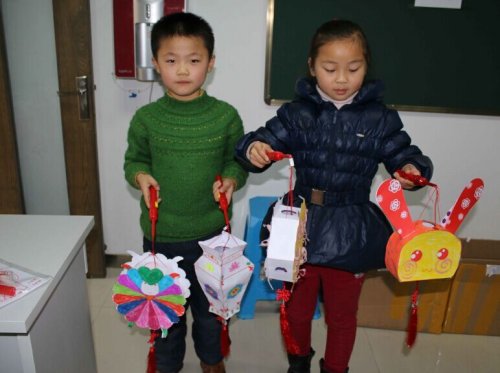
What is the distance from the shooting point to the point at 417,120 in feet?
7.10

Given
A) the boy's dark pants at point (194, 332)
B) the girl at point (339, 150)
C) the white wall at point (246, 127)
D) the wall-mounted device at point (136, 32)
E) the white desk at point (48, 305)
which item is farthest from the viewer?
the white wall at point (246, 127)

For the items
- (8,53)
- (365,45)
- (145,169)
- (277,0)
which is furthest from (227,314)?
(8,53)

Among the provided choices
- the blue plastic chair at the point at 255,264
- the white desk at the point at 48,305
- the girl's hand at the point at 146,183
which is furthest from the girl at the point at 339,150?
the blue plastic chair at the point at 255,264

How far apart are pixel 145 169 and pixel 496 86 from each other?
1.68m

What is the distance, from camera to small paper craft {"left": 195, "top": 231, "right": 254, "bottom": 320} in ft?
3.96

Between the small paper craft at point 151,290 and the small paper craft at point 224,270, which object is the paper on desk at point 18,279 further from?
the small paper craft at point 224,270

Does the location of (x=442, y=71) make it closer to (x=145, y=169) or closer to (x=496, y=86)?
(x=496, y=86)

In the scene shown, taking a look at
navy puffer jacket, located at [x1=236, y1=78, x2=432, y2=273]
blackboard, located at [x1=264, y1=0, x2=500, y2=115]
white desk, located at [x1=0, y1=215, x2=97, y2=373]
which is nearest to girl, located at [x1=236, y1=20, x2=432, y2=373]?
navy puffer jacket, located at [x1=236, y1=78, x2=432, y2=273]

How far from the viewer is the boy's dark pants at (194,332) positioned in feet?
4.66

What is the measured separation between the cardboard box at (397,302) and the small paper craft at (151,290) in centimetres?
106

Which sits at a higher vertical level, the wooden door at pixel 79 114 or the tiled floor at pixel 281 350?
the wooden door at pixel 79 114

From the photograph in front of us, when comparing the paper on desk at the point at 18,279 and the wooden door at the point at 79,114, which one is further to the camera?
the wooden door at the point at 79,114

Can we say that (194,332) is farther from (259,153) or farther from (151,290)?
(259,153)

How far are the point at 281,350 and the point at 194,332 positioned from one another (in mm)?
455
